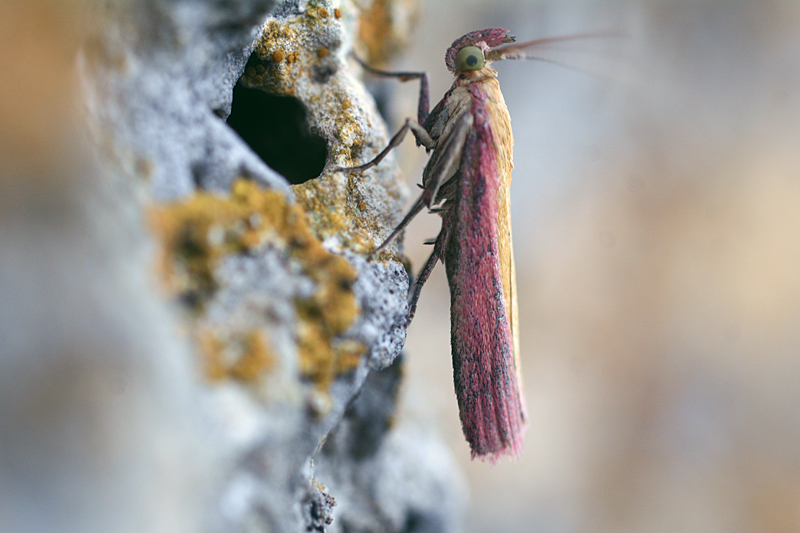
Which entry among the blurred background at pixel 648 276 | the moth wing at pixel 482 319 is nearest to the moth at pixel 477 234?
the moth wing at pixel 482 319

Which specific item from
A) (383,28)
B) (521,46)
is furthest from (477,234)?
(383,28)

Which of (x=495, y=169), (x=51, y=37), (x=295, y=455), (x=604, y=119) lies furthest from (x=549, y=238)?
(x=51, y=37)

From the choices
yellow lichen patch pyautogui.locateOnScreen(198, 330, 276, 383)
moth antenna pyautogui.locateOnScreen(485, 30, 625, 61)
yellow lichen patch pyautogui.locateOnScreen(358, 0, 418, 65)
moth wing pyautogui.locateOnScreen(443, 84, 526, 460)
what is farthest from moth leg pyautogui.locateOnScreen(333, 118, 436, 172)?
yellow lichen patch pyautogui.locateOnScreen(358, 0, 418, 65)

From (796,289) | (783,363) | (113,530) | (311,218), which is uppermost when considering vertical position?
(796,289)

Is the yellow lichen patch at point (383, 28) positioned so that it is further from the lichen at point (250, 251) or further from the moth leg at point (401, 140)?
the lichen at point (250, 251)

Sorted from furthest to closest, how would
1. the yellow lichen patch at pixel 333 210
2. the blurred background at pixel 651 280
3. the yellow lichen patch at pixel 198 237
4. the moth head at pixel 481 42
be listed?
the blurred background at pixel 651 280 → the moth head at pixel 481 42 → the yellow lichen patch at pixel 333 210 → the yellow lichen patch at pixel 198 237

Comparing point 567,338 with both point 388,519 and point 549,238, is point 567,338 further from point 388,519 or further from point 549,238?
point 388,519
